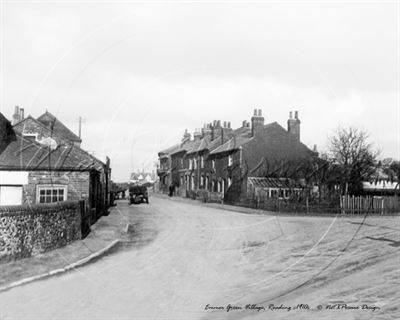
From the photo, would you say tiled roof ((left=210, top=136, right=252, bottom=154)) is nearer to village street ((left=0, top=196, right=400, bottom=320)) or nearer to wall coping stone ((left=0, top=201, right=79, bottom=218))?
village street ((left=0, top=196, right=400, bottom=320))

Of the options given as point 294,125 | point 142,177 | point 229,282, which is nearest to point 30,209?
point 229,282

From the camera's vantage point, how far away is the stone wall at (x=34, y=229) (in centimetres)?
1298

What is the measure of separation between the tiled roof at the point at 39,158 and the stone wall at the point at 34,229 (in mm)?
6503

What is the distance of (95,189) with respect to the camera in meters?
26.4

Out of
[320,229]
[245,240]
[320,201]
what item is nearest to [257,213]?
[320,201]

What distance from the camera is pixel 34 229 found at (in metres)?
14.0

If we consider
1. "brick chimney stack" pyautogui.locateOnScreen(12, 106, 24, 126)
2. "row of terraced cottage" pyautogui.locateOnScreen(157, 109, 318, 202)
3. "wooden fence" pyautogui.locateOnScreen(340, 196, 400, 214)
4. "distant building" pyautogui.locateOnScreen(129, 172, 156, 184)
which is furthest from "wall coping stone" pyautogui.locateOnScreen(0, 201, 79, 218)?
"distant building" pyautogui.locateOnScreen(129, 172, 156, 184)

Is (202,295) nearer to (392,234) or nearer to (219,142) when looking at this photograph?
(392,234)

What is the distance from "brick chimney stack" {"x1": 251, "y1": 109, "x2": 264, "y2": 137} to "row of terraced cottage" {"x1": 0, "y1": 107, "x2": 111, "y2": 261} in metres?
19.2

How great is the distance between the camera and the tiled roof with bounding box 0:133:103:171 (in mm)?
21656

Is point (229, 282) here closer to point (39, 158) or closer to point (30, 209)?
point (30, 209)

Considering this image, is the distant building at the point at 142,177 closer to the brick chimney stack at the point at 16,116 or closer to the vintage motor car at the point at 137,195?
the brick chimney stack at the point at 16,116

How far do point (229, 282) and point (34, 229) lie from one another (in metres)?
7.38

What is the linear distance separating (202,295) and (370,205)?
22624 mm
